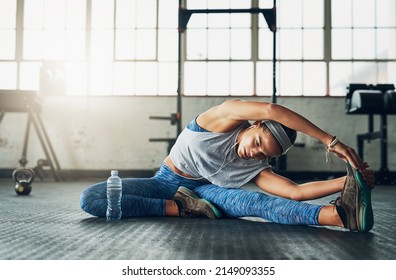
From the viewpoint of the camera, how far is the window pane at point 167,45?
22.6ft

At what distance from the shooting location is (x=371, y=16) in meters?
6.95

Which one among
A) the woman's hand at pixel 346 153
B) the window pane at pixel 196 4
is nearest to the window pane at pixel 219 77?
the window pane at pixel 196 4

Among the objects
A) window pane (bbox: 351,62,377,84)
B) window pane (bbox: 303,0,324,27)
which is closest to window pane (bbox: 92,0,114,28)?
window pane (bbox: 303,0,324,27)

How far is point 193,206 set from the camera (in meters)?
2.29

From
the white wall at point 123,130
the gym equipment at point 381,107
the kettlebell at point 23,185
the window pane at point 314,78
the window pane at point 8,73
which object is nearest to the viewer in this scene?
the kettlebell at point 23,185

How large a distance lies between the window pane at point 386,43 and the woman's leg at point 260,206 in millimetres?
5432

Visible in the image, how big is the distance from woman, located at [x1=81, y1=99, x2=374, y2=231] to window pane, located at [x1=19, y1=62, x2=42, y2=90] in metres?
5.07

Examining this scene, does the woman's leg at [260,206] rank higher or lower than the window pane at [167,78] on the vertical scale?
lower

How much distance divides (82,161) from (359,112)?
12.3 feet

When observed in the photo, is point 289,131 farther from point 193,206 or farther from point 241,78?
point 241,78

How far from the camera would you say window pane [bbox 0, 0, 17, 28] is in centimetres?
706

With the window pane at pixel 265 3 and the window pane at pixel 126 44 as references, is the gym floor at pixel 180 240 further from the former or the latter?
the window pane at pixel 265 3

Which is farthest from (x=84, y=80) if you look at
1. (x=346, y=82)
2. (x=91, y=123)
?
(x=346, y=82)

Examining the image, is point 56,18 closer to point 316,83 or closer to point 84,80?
point 84,80
